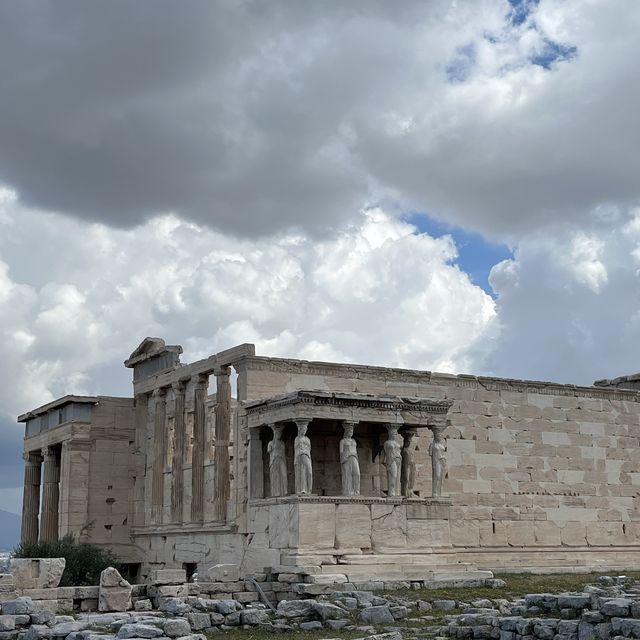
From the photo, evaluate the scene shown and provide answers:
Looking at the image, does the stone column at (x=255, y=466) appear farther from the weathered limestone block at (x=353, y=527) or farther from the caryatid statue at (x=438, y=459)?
the caryatid statue at (x=438, y=459)

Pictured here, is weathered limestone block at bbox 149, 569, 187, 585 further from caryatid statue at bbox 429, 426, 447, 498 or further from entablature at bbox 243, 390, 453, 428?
caryatid statue at bbox 429, 426, 447, 498

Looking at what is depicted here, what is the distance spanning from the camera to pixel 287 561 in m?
21.0

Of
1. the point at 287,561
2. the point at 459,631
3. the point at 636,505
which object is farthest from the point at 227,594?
the point at 636,505

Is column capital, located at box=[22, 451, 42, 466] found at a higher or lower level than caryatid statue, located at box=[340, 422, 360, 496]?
higher

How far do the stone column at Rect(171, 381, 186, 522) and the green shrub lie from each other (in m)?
2.05

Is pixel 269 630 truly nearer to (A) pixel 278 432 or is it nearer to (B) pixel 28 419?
(A) pixel 278 432

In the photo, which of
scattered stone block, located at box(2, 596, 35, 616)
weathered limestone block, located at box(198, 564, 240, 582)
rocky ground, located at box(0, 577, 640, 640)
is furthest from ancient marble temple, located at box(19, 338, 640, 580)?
scattered stone block, located at box(2, 596, 35, 616)

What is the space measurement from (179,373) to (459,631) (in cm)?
1451

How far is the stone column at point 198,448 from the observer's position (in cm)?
2580

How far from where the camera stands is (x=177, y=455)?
27453mm

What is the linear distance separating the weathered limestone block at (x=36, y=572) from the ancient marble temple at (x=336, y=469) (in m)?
4.52

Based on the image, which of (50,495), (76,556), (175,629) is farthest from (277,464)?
(50,495)

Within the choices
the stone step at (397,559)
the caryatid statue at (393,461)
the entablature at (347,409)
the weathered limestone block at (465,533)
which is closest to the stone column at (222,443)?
the entablature at (347,409)

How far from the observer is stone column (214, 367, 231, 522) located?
81.0 ft
